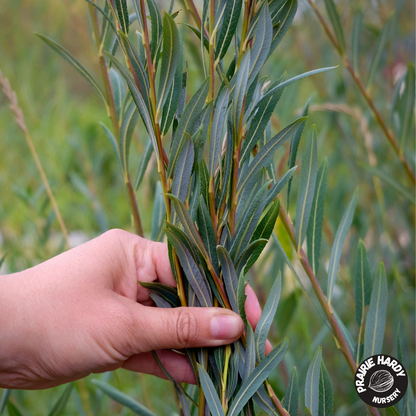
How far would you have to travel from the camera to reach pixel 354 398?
1053 millimetres

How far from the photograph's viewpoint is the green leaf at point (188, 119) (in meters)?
0.40

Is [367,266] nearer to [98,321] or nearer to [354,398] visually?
[98,321]

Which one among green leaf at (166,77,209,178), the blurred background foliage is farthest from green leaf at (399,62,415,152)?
green leaf at (166,77,209,178)

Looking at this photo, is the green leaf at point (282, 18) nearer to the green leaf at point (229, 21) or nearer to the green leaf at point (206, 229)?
the green leaf at point (229, 21)

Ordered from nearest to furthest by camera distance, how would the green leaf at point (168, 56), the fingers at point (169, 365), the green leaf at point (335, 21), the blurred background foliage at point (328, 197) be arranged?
the green leaf at point (168, 56) → the fingers at point (169, 365) → the green leaf at point (335, 21) → the blurred background foliage at point (328, 197)

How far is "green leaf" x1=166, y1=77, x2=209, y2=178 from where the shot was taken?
0.40 meters

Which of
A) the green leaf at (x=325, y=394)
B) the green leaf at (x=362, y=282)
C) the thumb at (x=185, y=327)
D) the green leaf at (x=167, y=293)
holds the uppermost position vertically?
the green leaf at (x=167, y=293)

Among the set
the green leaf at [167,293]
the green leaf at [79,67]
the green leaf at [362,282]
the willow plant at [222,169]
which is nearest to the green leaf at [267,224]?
the willow plant at [222,169]

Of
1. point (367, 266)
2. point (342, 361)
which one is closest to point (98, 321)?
point (367, 266)

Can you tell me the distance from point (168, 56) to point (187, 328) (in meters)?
0.29

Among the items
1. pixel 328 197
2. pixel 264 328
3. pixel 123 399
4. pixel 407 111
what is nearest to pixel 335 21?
pixel 407 111

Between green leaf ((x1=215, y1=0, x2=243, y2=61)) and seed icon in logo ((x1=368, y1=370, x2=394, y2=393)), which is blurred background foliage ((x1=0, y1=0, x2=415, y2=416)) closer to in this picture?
seed icon in logo ((x1=368, y1=370, x2=394, y2=393))

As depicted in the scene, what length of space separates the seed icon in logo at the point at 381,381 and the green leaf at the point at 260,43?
38 cm

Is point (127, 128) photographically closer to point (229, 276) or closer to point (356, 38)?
point (229, 276)
